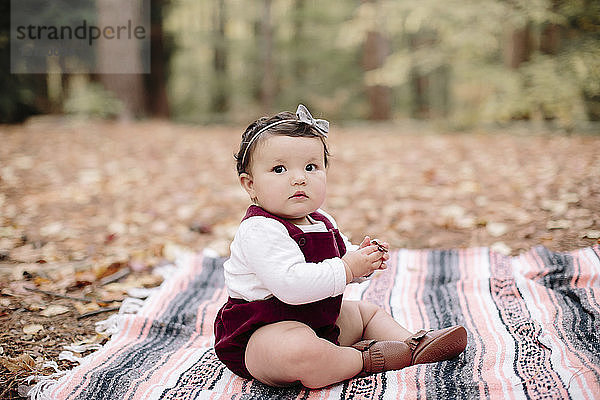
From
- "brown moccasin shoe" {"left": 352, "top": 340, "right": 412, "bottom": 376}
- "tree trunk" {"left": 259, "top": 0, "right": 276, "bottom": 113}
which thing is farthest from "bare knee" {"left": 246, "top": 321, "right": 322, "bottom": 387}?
"tree trunk" {"left": 259, "top": 0, "right": 276, "bottom": 113}

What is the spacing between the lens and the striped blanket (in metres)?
1.61

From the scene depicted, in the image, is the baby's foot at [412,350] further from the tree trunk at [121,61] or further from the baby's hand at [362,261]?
the tree trunk at [121,61]

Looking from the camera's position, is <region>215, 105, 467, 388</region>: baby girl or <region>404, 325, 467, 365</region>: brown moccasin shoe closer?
<region>215, 105, 467, 388</region>: baby girl

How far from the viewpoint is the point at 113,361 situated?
1.89 m

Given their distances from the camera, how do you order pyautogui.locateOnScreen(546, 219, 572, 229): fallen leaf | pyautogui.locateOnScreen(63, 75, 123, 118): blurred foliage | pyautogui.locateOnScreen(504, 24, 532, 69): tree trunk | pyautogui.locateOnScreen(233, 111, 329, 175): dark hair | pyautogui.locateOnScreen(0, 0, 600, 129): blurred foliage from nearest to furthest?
pyautogui.locateOnScreen(233, 111, 329, 175): dark hair < pyautogui.locateOnScreen(546, 219, 572, 229): fallen leaf < pyautogui.locateOnScreen(0, 0, 600, 129): blurred foliage < pyautogui.locateOnScreen(504, 24, 532, 69): tree trunk < pyautogui.locateOnScreen(63, 75, 123, 118): blurred foliage

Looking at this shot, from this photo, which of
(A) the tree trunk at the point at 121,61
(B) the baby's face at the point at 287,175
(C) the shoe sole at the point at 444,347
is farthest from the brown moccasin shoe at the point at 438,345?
(A) the tree trunk at the point at 121,61

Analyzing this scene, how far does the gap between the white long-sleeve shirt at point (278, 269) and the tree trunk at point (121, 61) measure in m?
6.83

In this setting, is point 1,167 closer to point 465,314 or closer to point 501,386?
point 465,314

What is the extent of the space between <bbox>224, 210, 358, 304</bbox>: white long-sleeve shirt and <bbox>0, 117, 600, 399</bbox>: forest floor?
2.66 ft

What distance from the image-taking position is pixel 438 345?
5.62 feet

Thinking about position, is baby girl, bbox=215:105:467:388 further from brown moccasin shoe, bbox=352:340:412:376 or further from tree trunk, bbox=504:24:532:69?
tree trunk, bbox=504:24:532:69

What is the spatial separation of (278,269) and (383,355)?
445 millimetres

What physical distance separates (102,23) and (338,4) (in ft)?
23.7

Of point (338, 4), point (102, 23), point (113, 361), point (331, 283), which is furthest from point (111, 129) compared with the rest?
point (338, 4)
